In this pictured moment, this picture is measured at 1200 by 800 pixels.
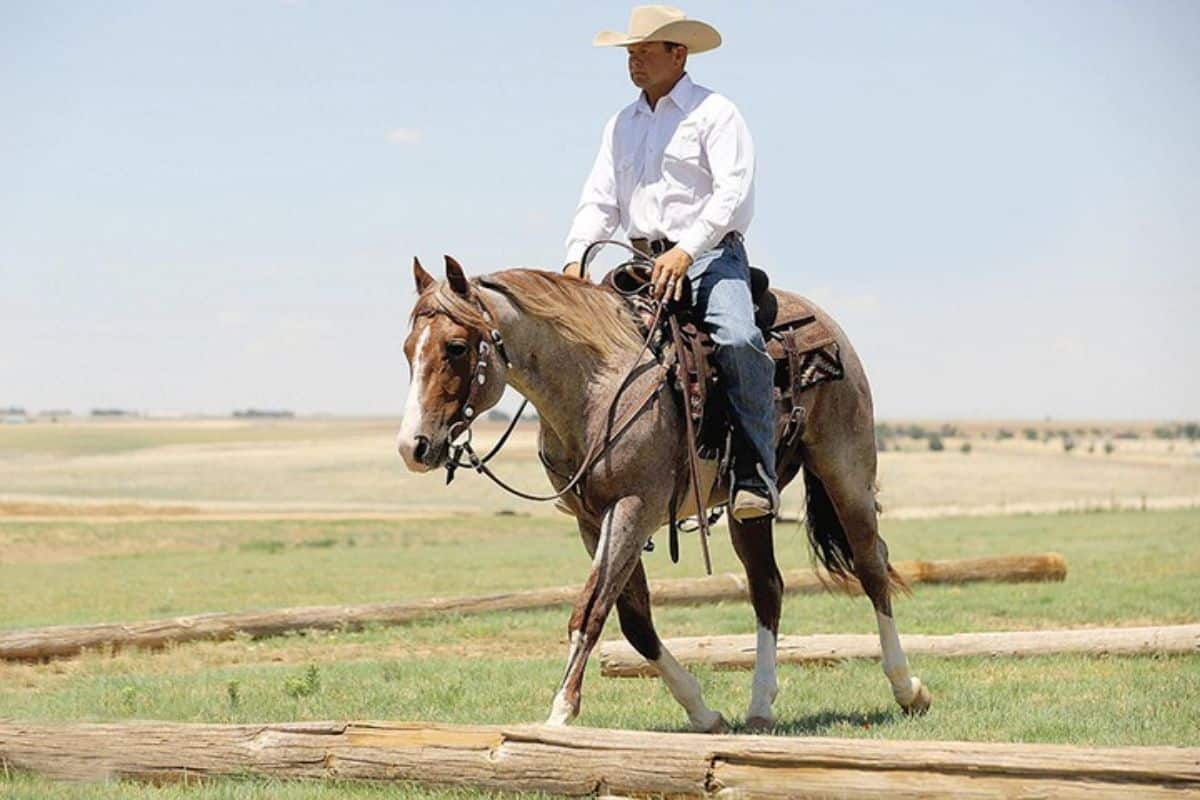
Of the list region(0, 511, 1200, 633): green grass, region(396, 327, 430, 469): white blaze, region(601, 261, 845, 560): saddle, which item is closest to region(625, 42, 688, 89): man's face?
region(601, 261, 845, 560): saddle

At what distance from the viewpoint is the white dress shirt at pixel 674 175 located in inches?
341

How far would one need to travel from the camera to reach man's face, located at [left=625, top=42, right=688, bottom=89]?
885 cm

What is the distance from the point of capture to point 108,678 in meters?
12.6

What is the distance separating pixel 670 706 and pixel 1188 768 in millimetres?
4991

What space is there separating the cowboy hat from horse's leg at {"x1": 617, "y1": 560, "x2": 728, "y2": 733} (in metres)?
2.84

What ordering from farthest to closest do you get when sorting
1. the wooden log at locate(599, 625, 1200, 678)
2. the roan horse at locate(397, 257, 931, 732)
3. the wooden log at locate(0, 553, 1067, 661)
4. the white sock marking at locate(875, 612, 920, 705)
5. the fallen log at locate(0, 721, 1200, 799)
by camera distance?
the wooden log at locate(0, 553, 1067, 661)
the wooden log at locate(599, 625, 1200, 678)
the white sock marking at locate(875, 612, 920, 705)
the roan horse at locate(397, 257, 931, 732)
the fallen log at locate(0, 721, 1200, 799)

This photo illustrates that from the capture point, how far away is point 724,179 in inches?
341

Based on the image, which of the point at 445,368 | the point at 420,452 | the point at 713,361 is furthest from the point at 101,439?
the point at 420,452

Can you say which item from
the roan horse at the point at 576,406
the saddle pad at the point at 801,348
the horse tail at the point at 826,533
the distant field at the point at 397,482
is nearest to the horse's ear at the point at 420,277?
the roan horse at the point at 576,406

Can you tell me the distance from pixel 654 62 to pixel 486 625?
8.82 metres

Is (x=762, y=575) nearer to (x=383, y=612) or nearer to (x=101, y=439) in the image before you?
(x=383, y=612)

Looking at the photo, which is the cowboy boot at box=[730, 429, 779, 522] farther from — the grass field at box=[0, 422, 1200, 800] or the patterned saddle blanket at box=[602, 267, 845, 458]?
the grass field at box=[0, 422, 1200, 800]

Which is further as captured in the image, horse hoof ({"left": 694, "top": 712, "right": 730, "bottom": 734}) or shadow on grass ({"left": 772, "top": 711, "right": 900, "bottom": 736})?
shadow on grass ({"left": 772, "top": 711, "right": 900, "bottom": 736})

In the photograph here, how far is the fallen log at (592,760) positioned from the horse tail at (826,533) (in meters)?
4.01
